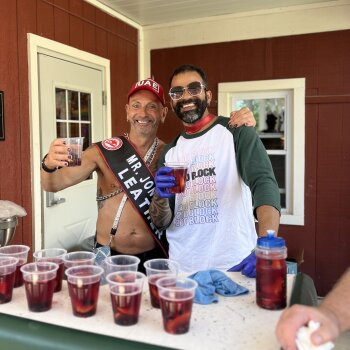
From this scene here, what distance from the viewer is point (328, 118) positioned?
3957 mm

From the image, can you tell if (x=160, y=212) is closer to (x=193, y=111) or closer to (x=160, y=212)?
(x=160, y=212)

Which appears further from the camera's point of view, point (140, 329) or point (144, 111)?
point (144, 111)

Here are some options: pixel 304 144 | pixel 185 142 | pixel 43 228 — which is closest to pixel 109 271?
pixel 185 142

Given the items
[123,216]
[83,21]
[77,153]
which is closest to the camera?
[77,153]

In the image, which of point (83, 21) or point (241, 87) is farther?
point (241, 87)

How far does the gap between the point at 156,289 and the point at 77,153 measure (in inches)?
33.5

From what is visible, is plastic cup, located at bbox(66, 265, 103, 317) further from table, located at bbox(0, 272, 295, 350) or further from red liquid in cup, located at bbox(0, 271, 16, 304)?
red liquid in cup, located at bbox(0, 271, 16, 304)

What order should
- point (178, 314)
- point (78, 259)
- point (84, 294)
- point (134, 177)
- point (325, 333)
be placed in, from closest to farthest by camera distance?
point (325, 333) < point (178, 314) < point (84, 294) < point (78, 259) < point (134, 177)

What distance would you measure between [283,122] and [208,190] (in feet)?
8.56

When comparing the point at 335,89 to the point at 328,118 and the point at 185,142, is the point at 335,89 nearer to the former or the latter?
the point at 328,118

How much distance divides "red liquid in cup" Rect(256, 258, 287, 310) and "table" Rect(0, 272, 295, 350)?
27mm

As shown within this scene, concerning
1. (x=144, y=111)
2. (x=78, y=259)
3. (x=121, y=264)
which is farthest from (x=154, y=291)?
(x=144, y=111)

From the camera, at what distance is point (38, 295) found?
112cm

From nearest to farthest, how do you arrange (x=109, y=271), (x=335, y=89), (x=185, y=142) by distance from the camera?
(x=109, y=271)
(x=185, y=142)
(x=335, y=89)
